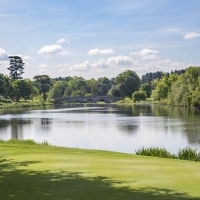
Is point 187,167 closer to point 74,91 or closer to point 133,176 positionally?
point 133,176

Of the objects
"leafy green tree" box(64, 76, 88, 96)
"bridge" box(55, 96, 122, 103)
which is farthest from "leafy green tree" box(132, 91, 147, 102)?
"leafy green tree" box(64, 76, 88, 96)

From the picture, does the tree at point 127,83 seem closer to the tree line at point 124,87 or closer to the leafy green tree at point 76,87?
the tree line at point 124,87

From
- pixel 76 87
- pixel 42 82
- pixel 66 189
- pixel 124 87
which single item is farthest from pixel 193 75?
pixel 76 87

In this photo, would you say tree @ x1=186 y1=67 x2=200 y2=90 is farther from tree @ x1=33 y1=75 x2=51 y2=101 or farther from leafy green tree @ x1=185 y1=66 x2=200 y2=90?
tree @ x1=33 y1=75 x2=51 y2=101

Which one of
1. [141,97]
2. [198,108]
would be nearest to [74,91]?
[141,97]

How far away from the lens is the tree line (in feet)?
306

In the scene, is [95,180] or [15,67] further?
[15,67]

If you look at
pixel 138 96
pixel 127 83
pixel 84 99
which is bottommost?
pixel 84 99

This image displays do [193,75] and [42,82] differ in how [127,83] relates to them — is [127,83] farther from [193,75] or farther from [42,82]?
[193,75]

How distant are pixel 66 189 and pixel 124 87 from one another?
5835 inches

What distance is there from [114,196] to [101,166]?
3755mm

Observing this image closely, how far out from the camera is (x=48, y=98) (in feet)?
507

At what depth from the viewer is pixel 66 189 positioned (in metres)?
8.36

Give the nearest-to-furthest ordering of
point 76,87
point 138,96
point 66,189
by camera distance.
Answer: point 66,189 < point 138,96 < point 76,87
